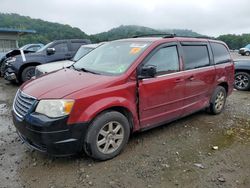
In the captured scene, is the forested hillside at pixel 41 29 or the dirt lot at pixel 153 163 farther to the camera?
the forested hillside at pixel 41 29

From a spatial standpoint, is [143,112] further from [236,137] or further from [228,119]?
[228,119]

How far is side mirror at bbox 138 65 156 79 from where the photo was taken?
372 cm

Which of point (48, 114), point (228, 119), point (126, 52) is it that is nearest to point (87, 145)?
point (48, 114)

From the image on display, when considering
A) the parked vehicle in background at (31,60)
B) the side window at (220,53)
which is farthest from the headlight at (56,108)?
the parked vehicle in background at (31,60)

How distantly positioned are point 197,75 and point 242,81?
4624 millimetres

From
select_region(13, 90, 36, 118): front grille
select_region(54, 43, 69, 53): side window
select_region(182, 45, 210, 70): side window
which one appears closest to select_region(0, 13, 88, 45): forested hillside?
select_region(54, 43, 69, 53): side window

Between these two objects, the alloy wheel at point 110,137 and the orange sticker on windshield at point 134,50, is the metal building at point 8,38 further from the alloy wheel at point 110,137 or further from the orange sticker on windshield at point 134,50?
the alloy wheel at point 110,137

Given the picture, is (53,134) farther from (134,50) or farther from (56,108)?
(134,50)

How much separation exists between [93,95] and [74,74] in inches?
32.1

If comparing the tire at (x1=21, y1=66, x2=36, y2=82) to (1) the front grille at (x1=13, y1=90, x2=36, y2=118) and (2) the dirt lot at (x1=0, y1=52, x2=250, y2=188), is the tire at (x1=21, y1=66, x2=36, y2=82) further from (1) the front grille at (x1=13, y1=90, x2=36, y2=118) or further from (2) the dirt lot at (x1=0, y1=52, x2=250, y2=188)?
(1) the front grille at (x1=13, y1=90, x2=36, y2=118)

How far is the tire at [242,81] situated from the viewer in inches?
333

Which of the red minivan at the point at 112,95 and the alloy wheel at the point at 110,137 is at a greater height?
the red minivan at the point at 112,95

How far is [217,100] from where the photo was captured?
18.5 ft

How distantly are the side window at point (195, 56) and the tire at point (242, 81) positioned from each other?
3980mm
